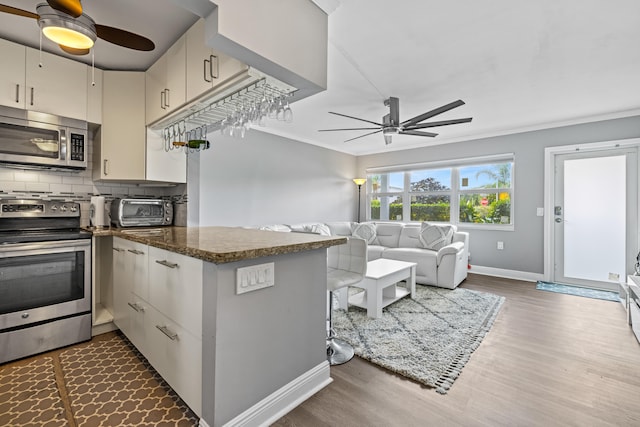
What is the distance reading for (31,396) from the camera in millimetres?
1670

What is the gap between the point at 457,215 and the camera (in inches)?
212

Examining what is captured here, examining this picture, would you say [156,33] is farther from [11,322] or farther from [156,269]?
[11,322]

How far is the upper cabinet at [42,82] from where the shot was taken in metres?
2.14

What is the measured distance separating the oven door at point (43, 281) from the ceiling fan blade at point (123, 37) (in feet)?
4.92

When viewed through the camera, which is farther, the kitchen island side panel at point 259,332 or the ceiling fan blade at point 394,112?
the ceiling fan blade at point 394,112

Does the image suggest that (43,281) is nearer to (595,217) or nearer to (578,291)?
(578,291)

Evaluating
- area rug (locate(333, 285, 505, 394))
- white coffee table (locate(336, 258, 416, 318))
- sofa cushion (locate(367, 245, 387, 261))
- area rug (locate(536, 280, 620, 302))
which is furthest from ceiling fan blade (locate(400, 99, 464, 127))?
area rug (locate(536, 280, 620, 302))

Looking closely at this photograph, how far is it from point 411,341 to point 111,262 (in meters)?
2.68

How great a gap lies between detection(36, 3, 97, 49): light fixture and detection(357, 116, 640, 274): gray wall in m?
5.28

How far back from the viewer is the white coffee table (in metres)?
2.82

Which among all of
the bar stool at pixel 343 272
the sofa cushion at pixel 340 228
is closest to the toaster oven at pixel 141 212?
the bar stool at pixel 343 272

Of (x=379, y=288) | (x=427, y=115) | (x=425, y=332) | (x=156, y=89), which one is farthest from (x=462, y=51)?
(x=156, y=89)

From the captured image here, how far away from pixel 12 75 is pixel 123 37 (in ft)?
4.11

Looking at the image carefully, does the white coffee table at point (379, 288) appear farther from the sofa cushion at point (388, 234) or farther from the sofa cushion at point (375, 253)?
the sofa cushion at point (388, 234)
